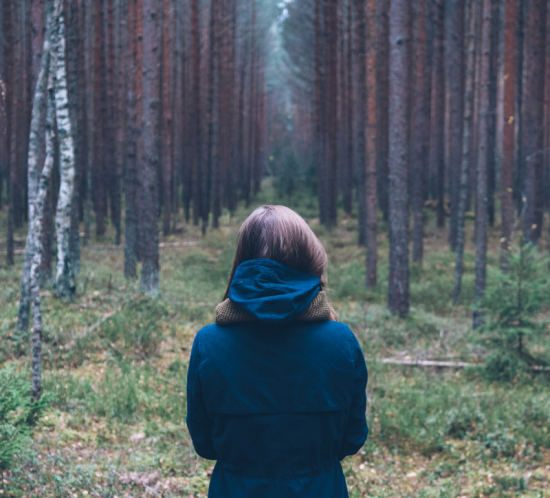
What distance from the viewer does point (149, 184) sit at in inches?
405

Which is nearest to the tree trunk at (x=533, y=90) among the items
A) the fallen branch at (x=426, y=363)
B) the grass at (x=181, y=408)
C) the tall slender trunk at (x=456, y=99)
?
the tall slender trunk at (x=456, y=99)

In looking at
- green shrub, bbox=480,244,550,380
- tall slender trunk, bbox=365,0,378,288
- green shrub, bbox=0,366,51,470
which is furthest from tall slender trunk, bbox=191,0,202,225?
green shrub, bbox=0,366,51,470

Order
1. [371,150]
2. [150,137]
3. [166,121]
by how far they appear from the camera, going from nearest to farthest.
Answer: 1. [150,137]
2. [371,150]
3. [166,121]

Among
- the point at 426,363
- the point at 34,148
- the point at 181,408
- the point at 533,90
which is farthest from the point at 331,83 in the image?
the point at 181,408

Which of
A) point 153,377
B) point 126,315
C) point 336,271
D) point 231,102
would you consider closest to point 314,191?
point 231,102

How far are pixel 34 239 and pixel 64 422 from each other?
80.5 inches

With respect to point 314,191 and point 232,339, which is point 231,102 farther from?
point 232,339

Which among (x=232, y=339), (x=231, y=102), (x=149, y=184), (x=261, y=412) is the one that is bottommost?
(x=261, y=412)

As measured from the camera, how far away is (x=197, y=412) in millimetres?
1680

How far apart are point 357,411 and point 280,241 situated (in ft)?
2.20

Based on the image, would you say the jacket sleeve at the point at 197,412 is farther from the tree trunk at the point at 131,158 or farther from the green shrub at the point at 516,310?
the tree trunk at the point at 131,158

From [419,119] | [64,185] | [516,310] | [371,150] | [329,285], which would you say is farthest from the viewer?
[419,119]

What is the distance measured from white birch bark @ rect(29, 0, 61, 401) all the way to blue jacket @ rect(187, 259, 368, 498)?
4.17 meters

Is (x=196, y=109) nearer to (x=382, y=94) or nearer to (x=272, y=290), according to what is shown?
(x=382, y=94)
